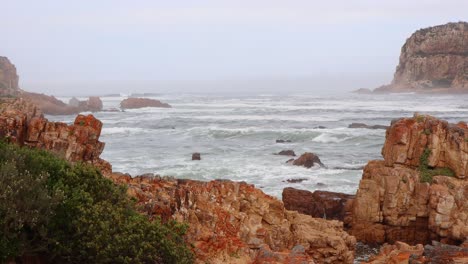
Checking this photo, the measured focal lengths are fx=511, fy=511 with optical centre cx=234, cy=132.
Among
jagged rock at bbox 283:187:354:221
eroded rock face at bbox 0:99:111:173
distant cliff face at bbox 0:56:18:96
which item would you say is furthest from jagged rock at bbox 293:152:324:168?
distant cliff face at bbox 0:56:18:96

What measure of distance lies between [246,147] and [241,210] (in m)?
29.6

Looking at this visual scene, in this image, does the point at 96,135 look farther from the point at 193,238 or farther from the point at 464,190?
the point at 464,190

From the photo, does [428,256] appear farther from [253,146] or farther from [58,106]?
[58,106]

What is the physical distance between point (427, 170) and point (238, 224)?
457 inches

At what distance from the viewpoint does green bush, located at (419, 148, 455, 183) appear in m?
22.9

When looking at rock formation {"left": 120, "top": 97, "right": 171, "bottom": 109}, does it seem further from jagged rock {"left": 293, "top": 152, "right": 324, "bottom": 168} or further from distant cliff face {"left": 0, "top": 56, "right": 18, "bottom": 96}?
jagged rock {"left": 293, "top": 152, "right": 324, "bottom": 168}

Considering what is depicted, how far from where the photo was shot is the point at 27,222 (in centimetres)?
1141

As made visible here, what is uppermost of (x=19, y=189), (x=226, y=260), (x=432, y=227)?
(x=19, y=189)

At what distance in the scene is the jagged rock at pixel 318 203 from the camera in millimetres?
23766

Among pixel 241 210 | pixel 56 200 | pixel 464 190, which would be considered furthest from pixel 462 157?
pixel 56 200

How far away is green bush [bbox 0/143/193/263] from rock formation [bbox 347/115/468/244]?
464 inches

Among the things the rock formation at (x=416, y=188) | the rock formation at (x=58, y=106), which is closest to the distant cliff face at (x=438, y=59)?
the rock formation at (x=58, y=106)

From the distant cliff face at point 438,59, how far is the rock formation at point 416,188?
344 ft

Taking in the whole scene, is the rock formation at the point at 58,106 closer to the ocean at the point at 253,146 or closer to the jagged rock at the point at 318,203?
the ocean at the point at 253,146
